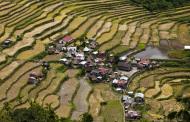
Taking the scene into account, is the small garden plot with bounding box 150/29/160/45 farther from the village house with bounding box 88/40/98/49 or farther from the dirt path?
the dirt path

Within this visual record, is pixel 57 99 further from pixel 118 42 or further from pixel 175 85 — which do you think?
pixel 118 42

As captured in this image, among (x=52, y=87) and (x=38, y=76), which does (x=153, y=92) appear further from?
(x=38, y=76)

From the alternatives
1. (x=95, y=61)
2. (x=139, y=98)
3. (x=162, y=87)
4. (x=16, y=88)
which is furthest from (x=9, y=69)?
(x=162, y=87)

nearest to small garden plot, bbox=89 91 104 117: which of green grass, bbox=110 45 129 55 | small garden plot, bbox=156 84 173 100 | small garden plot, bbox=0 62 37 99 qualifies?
small garden plot, bbox=156 84 173 100

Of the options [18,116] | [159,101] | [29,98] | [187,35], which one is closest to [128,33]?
[187,35]

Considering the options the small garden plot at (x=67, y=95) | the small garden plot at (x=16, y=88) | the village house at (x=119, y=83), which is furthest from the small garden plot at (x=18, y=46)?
the village house at (x=119, y=83)

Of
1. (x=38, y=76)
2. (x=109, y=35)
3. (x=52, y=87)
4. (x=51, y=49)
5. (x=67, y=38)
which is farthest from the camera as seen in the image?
(x=109, y=35)
